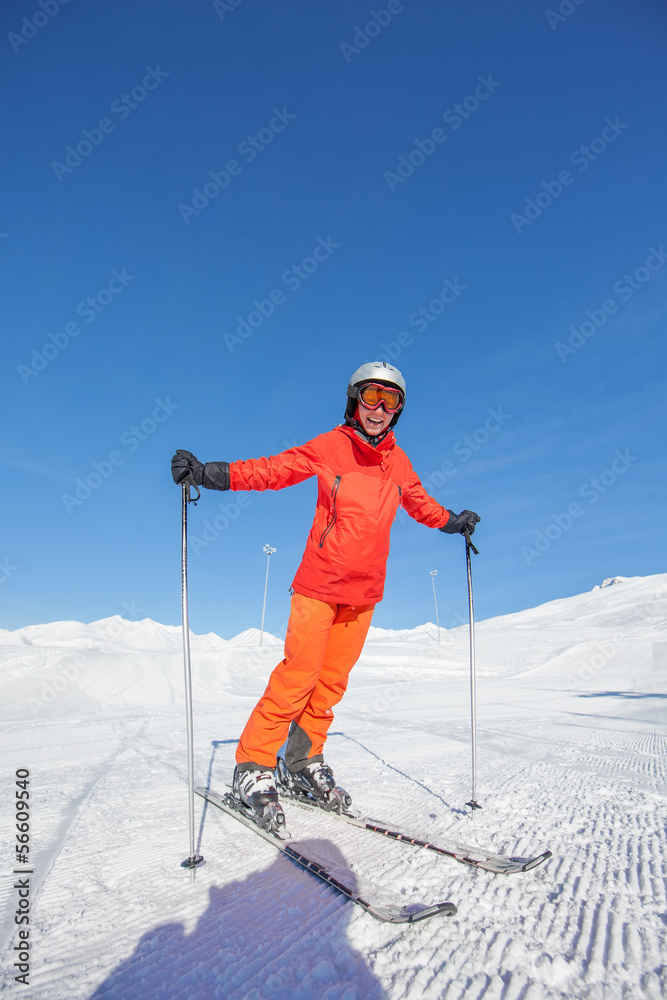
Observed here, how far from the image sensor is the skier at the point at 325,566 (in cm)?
255

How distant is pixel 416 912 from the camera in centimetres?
132

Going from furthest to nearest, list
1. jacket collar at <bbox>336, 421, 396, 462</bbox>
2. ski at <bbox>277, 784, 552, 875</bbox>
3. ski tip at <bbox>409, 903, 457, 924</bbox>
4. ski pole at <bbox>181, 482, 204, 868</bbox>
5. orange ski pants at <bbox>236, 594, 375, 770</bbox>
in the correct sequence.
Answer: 1. jacket collar at <bbox>336, 421, 396, 462</bbox>
2. orange ski pants at <bbox>236, 594, 375, 770</bbox>
3. ski pole at <bbox>181, 482, 204, 868</bbox>
4. ski at <bbox>277, 784, 552, 875</bbox>
5. ski tip at <bbox>409, 903, 457, 924</bbox>

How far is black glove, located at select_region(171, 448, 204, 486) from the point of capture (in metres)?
2.51

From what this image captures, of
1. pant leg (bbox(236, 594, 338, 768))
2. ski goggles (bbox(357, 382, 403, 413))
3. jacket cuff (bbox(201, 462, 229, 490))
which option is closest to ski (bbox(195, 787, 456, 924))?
pant leg (bbox(236, 594, 338, 768))

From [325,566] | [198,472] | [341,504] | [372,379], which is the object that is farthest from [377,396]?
[198,472]

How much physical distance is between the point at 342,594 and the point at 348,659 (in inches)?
20.6

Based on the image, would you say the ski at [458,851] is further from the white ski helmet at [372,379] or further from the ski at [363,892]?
the white ski helmet at [372,379]

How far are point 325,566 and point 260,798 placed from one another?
1.24 m

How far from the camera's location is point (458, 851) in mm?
1747

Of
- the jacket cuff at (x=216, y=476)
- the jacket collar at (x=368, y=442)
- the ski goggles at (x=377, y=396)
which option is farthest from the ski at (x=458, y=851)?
the ski goggles at (x=377, y=396)

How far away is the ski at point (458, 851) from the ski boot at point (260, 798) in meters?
0.35

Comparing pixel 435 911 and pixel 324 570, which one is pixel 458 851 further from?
pixel 324 570

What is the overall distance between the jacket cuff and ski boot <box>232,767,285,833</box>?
1564mm

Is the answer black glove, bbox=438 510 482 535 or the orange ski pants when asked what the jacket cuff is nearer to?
the orange ski pants
